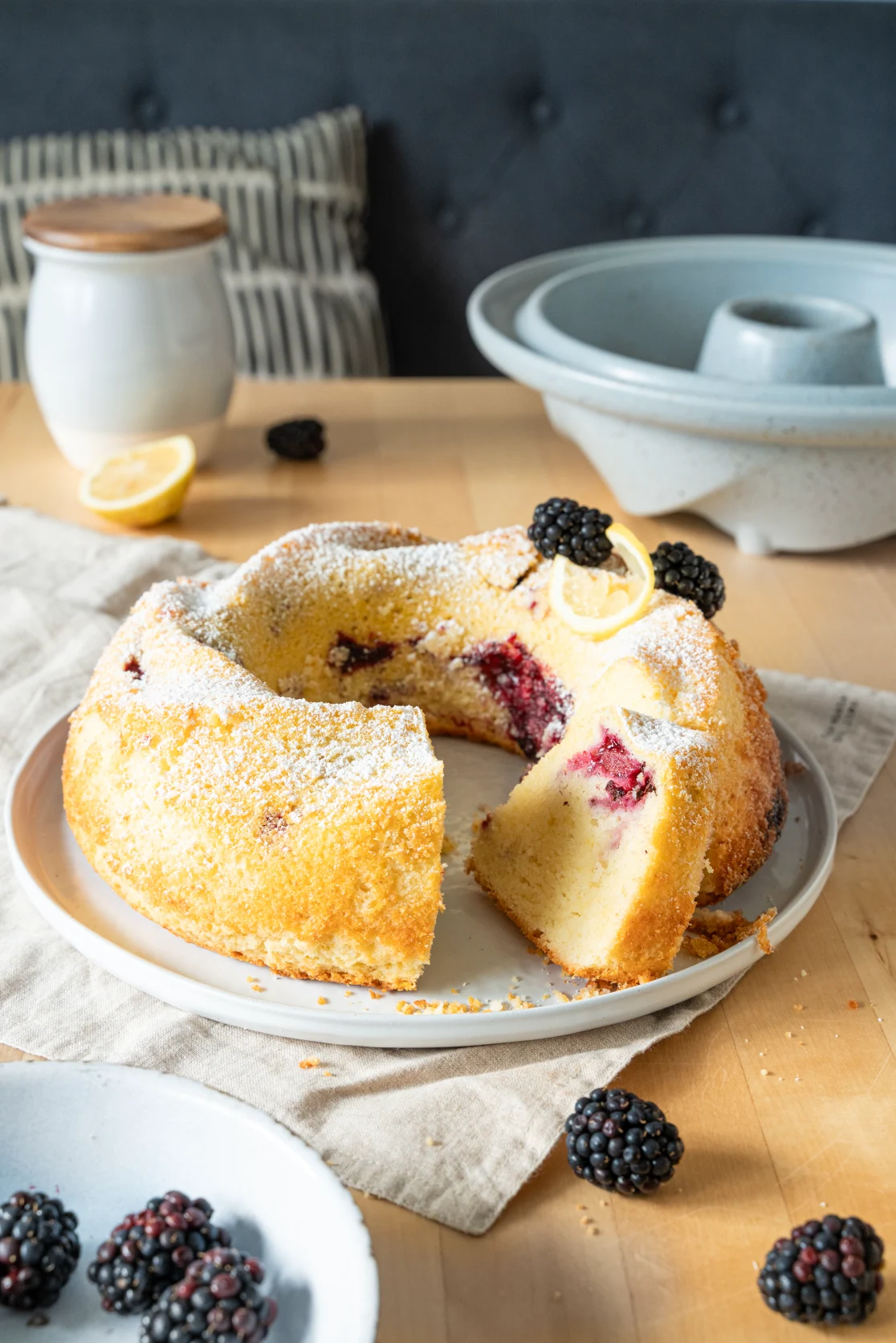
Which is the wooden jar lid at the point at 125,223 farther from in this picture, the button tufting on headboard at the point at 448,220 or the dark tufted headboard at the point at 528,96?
the button tufting on headboard at the point at 448,220

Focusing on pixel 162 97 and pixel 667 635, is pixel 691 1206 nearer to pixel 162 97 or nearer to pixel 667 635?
pixel 667 635

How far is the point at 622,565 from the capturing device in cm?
170

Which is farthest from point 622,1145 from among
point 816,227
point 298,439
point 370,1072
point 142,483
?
point 816,227

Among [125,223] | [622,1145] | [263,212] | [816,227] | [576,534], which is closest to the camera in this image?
[622,1145]

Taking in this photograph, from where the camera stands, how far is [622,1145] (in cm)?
105

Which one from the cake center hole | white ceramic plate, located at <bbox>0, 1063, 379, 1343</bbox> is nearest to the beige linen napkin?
white ceramic plate, located at <bbox>0, 1063, 379, 1343</bbox>

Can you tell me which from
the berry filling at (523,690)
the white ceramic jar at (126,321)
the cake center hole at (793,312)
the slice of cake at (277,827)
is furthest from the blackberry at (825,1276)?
the white ceramic jar at (126,321)

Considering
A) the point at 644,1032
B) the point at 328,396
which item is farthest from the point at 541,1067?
the point at 328,396

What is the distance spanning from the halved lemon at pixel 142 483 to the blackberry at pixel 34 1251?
1.58 meters

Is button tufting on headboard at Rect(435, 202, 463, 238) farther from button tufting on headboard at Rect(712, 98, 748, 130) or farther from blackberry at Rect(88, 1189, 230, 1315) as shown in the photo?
blackberry at Rect(88, 1189, 230, 1315)

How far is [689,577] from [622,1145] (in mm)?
773

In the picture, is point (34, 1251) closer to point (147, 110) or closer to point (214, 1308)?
point (214, 1308)

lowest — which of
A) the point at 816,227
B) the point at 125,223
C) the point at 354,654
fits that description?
the point at 816,227

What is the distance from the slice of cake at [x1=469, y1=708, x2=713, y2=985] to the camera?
1.25 meters
